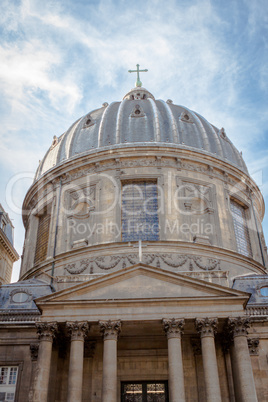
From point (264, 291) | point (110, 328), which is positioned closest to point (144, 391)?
point (110, 328)

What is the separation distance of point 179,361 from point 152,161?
15.8 meters

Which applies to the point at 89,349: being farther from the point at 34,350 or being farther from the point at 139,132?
the point at 139,132

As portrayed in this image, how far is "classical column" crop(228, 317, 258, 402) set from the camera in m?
19.7

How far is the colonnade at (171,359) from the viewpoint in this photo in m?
19.7

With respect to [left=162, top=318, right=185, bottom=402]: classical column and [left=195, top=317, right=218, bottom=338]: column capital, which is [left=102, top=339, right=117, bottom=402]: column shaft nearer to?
[left=162, top=318, right=185, bottom=402]: classical column

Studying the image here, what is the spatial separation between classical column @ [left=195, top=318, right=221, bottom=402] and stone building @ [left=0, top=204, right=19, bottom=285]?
27276 mm

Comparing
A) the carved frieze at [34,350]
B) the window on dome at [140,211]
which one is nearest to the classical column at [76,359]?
the carved frieze at [34,350]

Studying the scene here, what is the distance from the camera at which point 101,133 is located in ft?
116

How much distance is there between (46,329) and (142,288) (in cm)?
479

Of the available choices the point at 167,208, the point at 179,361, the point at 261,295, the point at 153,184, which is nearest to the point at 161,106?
the point at 153,184

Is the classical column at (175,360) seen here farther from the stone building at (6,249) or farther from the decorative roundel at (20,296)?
the stone building at (6,249)

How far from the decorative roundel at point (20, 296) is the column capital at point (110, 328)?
670 centimetres

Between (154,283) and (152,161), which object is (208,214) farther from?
(154,283)

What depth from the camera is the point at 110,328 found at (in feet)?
69.7
